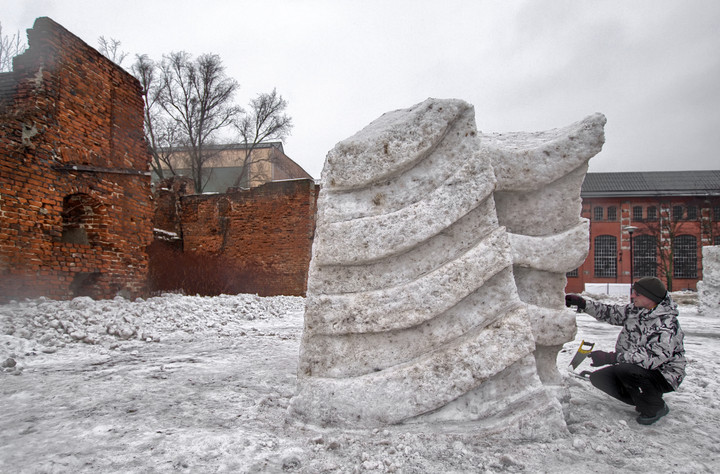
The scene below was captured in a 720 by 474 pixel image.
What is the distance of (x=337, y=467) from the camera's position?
5.74 ft

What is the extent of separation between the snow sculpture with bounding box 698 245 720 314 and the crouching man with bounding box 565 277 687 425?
9340 mm

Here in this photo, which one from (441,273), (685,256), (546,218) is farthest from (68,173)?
(685,256)

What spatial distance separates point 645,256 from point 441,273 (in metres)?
36.2

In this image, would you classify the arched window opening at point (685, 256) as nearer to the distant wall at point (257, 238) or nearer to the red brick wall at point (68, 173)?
the distant wall at point (257, 238)

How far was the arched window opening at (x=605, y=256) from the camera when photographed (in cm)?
3281

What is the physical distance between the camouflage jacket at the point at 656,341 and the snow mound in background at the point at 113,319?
445cm

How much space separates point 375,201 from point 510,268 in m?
0.75

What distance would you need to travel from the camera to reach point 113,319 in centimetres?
534

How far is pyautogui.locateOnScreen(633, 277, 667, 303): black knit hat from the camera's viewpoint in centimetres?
243

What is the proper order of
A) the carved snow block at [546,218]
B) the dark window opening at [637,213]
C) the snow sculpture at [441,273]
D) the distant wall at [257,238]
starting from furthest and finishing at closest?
the dark window opening at [637,213] → the distant wall at [257,238] → the carved snow block at [546,218] → the snow sculpture at [441,273]

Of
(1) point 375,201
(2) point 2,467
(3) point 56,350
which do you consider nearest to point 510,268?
(1) point 375,201

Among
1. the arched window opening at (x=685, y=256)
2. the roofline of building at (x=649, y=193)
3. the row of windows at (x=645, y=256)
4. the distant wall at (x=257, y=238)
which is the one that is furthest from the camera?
the roofline of building at (x=649, y=193)

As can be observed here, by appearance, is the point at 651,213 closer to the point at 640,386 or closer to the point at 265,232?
the point at 265,232

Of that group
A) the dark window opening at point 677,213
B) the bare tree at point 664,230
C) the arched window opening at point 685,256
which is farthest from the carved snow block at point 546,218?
the dark window opening at point 677,213
